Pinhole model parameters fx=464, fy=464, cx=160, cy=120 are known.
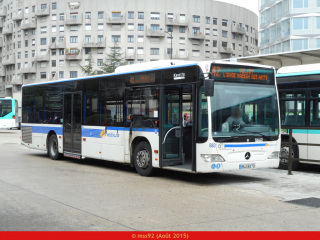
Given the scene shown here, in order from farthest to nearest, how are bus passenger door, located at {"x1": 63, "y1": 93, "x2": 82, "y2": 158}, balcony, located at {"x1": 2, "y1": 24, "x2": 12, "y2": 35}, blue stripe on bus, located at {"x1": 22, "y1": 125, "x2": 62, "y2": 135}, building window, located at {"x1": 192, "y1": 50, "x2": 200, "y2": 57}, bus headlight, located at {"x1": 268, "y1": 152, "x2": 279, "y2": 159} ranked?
balcony, located at {"x1": 2, "y1": 24, "x2": 12, "y2": 35} → building window, located at {"x1": 192, "y1": 50, "x2": 200, "y2": 57} → blue stripe on bus, located at {"x1": 22, "y1": 125, "x2": 62, "y2": 135} → bus passenger door, located at {"x1": 63, "y1": 93, "x2": 82, "y2": 158} → bus headlight, located at {"x1": 268, "y1": 152, "x2": 279, "y2": 159}

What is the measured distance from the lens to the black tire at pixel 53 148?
16234 millimetres

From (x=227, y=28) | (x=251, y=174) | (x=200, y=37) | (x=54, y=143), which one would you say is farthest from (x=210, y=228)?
(x=227, y=28)

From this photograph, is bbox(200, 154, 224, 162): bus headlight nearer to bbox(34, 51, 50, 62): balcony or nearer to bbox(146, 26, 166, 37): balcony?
bbox(146, 26, 166, 37): balcony

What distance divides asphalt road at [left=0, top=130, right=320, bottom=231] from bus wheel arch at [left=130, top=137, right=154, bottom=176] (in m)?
0.25

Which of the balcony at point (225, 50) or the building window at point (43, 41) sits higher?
the building window at point (43, 41)

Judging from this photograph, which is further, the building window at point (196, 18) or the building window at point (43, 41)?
the building window at point (43, 41)

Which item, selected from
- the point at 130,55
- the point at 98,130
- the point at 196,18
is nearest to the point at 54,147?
the point at 98,130

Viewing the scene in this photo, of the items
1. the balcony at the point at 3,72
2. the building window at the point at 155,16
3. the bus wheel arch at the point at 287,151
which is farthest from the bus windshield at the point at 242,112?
the balcony at the point at 3,72

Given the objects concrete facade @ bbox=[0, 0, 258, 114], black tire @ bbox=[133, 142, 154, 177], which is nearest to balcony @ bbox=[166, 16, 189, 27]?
concrete facade @ bbox=[0, 0, 258, 114]

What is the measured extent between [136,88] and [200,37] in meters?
80.0

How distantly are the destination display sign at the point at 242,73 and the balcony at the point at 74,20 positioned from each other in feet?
266

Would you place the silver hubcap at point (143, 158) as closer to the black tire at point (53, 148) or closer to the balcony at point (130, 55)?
the black tire at point (53, 148)

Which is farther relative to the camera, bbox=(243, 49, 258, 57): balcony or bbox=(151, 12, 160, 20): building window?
bbox=(243, 49, 258, 57): balcony

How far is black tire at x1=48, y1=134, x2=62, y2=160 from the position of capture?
16234 millimetres
